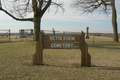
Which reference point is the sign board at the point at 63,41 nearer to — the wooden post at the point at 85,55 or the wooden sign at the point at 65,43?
the wooden sign at the point at 65,43

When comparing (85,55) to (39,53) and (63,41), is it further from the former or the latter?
(39,53)

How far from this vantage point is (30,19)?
16.1 m

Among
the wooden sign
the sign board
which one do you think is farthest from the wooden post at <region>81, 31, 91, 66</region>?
the sign board

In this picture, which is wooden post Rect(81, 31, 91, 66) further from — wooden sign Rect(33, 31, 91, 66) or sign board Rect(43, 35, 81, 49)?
sign board Rect(43, 35, 81, 49)

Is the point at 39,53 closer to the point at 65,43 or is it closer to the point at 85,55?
the point at 65,43

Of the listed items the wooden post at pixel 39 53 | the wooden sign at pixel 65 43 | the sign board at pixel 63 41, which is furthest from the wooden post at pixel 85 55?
the wooden post at pixel 39 53

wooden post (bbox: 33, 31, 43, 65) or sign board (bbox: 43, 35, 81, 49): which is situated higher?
sign board (bbox: 43, 35, 81, 49)

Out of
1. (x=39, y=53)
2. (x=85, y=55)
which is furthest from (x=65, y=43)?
(x=39, y=53)

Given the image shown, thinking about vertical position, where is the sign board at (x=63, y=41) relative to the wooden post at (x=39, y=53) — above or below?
above

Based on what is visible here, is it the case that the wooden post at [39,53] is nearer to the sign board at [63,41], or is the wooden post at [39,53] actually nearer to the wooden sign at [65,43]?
the wooden sign at [65,43]

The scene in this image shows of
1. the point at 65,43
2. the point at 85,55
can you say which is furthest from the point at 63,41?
the point at 85,55

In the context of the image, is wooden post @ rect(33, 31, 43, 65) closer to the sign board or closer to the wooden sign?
the wooden sign

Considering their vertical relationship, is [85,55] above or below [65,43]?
below

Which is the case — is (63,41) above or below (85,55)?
above
